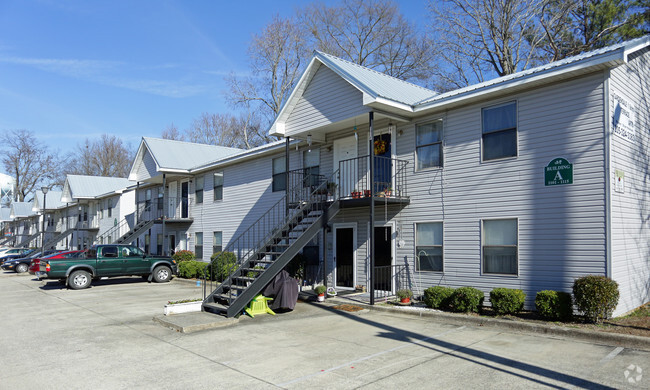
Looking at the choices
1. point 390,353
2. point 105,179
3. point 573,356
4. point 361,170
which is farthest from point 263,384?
point 105,179

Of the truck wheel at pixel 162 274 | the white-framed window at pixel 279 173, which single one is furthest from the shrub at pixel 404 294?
the truck wheel at pixel 162 274

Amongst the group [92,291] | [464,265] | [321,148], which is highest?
[321,148]

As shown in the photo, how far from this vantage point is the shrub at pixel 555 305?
889cm

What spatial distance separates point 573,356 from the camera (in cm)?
691

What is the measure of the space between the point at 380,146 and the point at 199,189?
12962 millimetres

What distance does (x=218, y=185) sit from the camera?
22109 millimetres

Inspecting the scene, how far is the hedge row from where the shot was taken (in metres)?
8.47

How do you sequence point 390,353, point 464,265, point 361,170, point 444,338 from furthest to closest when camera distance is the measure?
point 361,170 → point 464,265 → point 444,338 → point 390,353

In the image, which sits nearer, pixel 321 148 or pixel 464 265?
pixel 464 265

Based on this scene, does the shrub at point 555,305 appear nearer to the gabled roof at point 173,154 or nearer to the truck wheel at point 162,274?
the truck wheel at point 162,274

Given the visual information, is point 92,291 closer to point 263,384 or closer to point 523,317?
point 263,384

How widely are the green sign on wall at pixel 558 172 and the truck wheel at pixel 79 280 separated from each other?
16.9 m

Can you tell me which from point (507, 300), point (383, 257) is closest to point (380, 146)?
point (383, 257)

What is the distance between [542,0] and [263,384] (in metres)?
25.1
